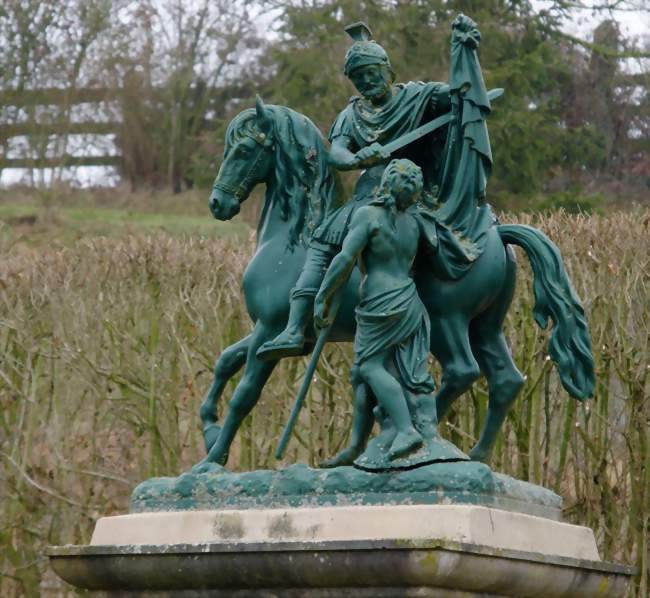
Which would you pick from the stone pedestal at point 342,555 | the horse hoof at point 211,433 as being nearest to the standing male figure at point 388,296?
the stone pedestal at point 342,555

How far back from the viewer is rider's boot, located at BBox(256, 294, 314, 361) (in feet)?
31.4

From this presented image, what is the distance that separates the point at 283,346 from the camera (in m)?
9.58

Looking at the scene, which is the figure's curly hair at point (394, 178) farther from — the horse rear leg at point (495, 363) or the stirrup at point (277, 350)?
the stirrup at point (277, 350)

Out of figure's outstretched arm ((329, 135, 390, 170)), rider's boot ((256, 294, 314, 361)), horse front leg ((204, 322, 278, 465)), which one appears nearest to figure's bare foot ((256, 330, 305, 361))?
rider's boot ((256, 294, 314, 361))

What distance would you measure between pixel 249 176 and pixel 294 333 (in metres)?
1.03

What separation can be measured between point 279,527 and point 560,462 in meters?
7.43

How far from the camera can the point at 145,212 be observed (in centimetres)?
3928

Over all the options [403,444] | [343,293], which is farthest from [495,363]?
[403,444]

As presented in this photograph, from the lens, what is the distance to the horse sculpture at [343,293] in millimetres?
9648

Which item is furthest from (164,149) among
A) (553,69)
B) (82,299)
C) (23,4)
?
(82,299)

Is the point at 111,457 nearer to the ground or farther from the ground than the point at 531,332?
nearer to the ground

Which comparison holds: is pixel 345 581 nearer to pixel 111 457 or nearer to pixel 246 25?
pixel 111 457

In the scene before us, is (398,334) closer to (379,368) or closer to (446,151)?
(379,368)

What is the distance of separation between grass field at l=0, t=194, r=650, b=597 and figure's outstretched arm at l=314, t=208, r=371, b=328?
6.76m
